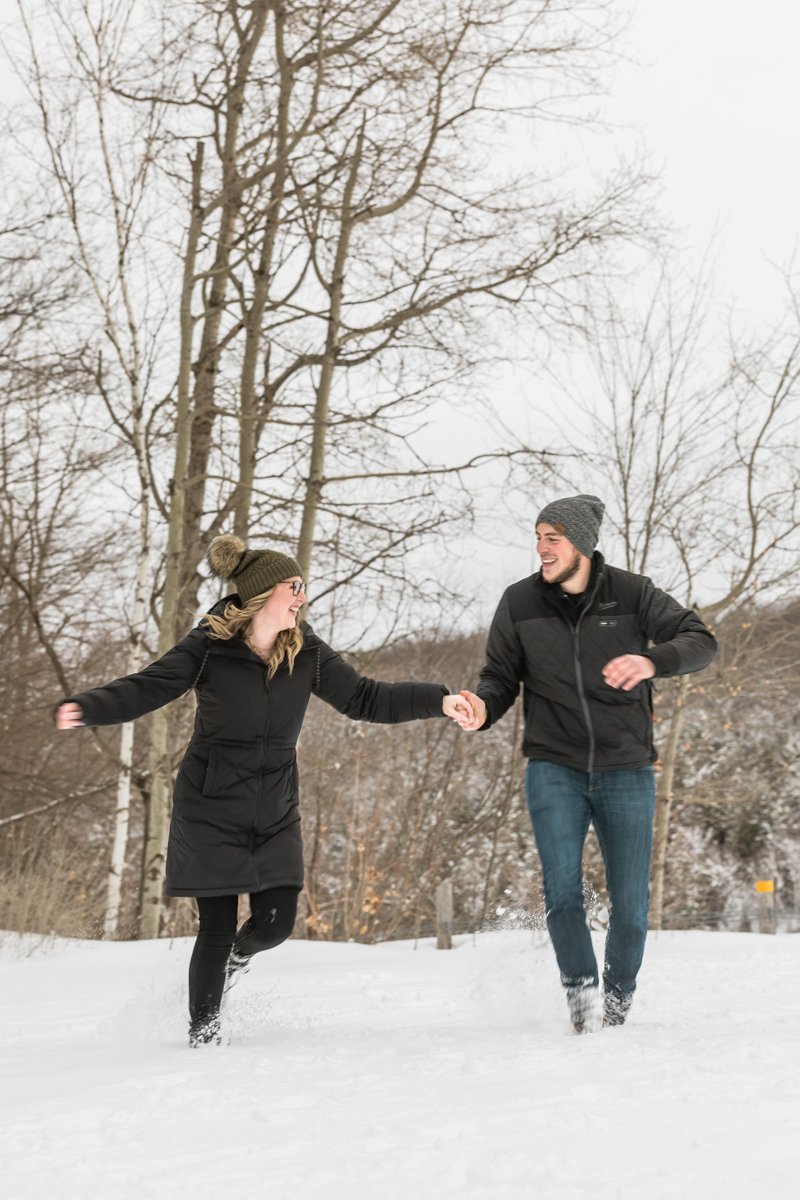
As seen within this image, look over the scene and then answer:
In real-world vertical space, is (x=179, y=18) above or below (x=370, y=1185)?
above

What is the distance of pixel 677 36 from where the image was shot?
1259 cm

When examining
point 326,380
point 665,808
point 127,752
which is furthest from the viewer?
point 665,808

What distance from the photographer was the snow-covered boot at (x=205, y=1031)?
400 cm

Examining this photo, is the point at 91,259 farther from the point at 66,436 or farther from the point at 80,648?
the point at 80,648

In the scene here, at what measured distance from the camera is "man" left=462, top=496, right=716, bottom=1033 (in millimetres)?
4043

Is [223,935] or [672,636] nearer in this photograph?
[223,935]

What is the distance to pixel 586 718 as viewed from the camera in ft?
13.4

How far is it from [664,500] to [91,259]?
6.86 meters

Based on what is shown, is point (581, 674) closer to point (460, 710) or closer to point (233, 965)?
Answer: point (460, 710)

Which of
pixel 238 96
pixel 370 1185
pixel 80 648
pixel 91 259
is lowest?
pixel 370 1185

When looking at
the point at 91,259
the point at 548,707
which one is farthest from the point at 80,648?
the point at 548,707

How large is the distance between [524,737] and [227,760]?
0.99 meters

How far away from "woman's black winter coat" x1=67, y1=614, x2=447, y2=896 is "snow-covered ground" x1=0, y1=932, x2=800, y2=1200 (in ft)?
1.75

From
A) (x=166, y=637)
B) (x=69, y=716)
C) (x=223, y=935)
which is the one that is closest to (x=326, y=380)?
(x=166, y=637)
